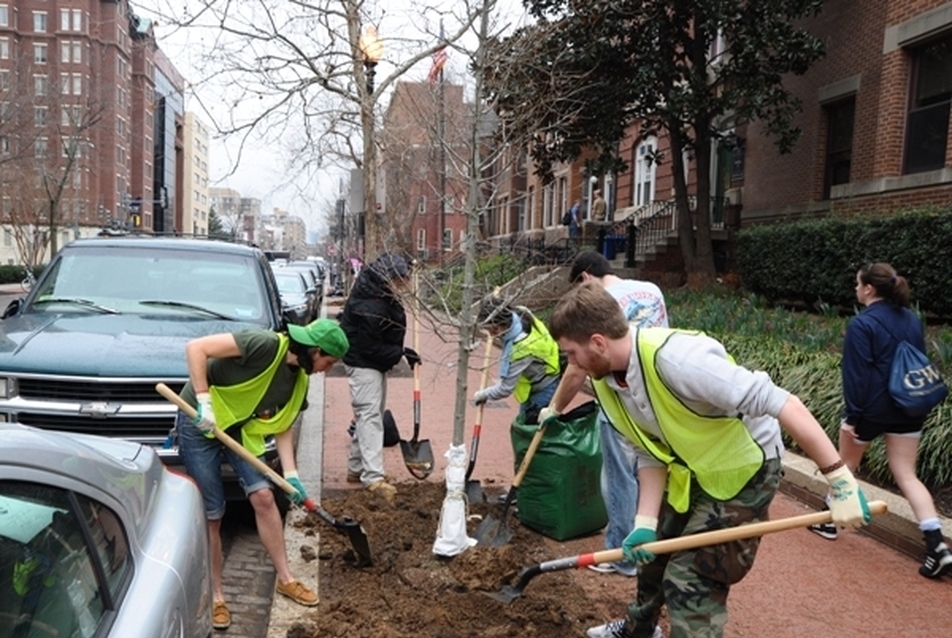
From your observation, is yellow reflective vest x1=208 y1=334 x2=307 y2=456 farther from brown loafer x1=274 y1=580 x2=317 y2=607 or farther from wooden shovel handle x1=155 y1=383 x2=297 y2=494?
brown loafer x1=274 y1=580 x2=317 y2=607

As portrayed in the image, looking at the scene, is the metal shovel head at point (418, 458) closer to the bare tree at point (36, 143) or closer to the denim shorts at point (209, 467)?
the denim shorts at point (209, 467)

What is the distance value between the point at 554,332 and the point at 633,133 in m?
21.7

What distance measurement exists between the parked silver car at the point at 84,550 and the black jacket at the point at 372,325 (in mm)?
3476

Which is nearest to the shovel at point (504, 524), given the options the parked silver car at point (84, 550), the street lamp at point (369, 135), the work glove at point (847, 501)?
the work glove at point (847, 501)

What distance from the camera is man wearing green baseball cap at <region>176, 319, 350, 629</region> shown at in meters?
3.84

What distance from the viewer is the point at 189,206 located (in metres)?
122

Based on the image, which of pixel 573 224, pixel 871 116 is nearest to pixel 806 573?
pixel 871 116

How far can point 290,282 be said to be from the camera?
18078 millimetres

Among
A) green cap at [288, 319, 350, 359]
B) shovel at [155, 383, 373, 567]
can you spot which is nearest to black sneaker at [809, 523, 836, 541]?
shovel at [155, 383, 373, 567]

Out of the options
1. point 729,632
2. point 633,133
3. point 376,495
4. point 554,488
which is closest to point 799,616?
point 729,632

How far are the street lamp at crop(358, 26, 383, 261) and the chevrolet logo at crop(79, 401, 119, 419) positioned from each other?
693 centimetres

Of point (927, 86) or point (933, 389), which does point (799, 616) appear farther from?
point (927, 86)

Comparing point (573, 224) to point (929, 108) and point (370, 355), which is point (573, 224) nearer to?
point (929, 108)

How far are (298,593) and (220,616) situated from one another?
1.29 ft
